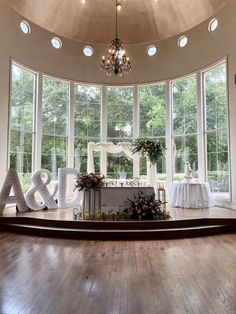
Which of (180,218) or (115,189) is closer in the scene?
(180,218)

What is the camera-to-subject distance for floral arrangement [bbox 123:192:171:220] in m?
6.03

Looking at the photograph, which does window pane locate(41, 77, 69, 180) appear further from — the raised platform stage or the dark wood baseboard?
the dark wood baseboard

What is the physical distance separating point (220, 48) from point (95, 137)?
4.88 meters

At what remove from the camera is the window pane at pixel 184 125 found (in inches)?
351

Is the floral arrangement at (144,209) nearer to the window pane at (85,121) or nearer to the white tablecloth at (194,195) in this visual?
the white tablecloth at (194,195)

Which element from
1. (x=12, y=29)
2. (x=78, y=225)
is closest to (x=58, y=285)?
(x=78, y=225)

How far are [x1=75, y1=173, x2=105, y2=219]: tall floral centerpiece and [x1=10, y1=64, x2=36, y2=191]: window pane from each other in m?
2.71

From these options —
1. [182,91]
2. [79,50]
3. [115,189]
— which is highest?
[79,50]

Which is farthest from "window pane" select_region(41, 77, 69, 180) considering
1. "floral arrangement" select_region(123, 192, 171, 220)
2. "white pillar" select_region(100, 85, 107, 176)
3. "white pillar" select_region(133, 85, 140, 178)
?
"floral arrangement" select_region(123, 192, 171, 220)

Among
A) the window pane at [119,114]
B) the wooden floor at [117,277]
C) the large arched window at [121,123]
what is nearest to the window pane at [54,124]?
the large arched window at [121,123]

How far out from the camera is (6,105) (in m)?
7.58

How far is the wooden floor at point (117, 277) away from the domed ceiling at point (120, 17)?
6791mm

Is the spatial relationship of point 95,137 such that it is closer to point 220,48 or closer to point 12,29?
point 12,29

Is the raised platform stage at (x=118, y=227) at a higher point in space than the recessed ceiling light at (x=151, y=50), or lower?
lower
